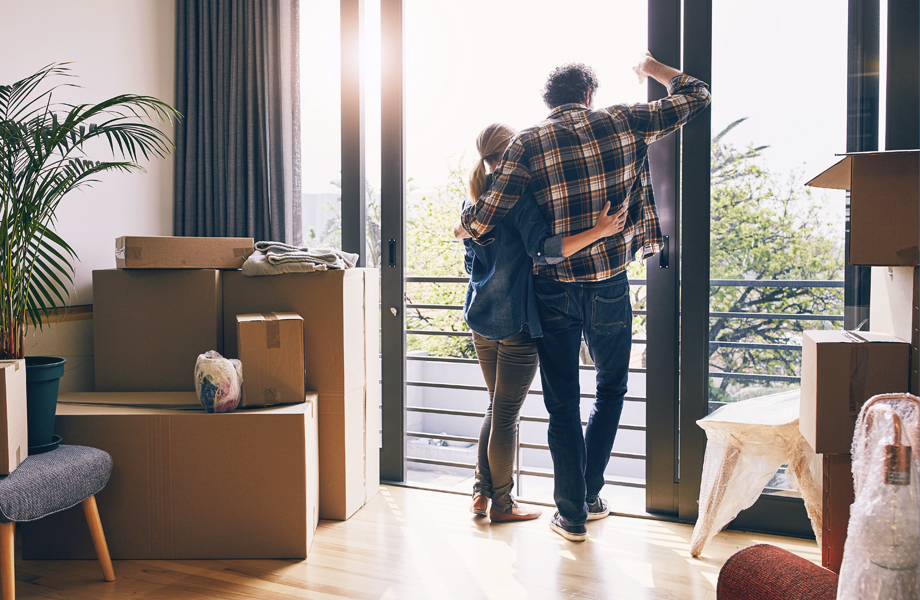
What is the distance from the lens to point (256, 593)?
5.36ft

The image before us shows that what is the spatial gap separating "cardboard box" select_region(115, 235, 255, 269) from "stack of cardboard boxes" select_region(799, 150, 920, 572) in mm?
1820

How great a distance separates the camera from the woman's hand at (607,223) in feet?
→ 5.94

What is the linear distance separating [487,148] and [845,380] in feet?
3.93

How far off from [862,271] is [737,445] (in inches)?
28.7

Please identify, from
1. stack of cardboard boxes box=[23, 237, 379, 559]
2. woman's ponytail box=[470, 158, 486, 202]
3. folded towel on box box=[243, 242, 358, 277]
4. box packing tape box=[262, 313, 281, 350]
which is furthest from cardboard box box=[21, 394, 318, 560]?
woman's ponytail box=[470, 158, 486, 202]

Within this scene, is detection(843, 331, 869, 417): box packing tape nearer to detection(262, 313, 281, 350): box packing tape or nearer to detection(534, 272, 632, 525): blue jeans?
detection(534, 272, 632, 525): blue jeans

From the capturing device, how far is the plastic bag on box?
6.01 ft

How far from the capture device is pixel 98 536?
167cm

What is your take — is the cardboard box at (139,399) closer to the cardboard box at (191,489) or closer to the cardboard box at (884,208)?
the cardboard box at (191,489)

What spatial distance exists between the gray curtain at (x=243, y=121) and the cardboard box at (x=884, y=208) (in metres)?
2.04

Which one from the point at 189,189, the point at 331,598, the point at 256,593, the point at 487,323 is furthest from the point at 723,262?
the point at 189,189

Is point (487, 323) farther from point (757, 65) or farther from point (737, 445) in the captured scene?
point (757, 65)

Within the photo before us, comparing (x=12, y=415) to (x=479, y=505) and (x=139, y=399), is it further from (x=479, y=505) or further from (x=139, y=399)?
(x=479, y=505)

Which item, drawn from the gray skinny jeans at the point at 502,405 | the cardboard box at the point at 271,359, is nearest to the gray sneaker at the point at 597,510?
the gray skinny jeans at the point at 502,405
